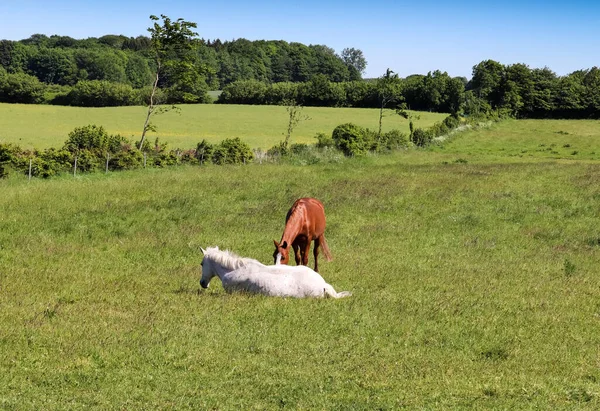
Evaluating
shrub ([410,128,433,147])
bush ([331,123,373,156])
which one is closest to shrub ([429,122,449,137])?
shrub ([410,128,433,147])

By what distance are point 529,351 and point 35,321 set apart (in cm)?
826

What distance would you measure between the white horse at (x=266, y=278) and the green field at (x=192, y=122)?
51.3 meters

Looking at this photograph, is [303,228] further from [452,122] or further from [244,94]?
[244,94]

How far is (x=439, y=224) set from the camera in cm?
2619

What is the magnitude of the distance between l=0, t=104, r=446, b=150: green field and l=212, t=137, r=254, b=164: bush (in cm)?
2015

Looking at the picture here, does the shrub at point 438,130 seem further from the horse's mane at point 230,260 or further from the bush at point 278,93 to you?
the horse's mane at point 230,260

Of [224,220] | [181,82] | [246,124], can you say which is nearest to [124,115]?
[246,124]

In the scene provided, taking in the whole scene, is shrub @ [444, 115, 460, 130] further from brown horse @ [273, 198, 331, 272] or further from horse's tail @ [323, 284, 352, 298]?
horse's tail @ [323, 284, 352, 298]

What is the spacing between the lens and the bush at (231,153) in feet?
155

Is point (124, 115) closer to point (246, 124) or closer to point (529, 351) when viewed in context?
point (246, 124)

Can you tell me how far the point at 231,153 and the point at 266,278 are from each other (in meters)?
34.7

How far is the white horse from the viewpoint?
535 inches

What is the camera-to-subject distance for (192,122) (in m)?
99.4

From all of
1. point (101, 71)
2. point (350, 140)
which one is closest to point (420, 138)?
point (350, 140)
